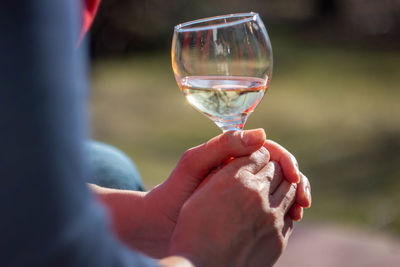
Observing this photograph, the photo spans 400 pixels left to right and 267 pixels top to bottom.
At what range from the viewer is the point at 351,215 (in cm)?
456

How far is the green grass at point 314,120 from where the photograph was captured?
5.09m

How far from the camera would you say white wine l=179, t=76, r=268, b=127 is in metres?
1.53

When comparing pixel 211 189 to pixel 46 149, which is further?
pixel 211 189

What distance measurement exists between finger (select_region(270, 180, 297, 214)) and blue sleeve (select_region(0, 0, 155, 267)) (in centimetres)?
72

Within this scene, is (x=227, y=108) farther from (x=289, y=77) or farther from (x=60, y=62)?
(x=289, y=77)

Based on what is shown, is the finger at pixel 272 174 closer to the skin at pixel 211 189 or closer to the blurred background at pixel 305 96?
the skin at pixel 211 189

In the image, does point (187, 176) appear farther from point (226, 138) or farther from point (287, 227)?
point (287, 227)

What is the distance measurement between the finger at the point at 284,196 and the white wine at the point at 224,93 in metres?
0.23

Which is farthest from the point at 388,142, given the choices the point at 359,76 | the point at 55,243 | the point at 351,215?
the point at 55,243

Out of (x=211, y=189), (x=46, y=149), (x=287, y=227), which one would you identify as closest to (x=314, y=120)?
(x=287, y=227)

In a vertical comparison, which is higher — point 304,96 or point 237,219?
point 237,219

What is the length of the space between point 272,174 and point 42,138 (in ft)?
2.88

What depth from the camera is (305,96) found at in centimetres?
850

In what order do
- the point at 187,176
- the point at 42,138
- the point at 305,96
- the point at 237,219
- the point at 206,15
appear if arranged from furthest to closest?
the point at 206,15 → the point at 305,96 → the point at 187,176 → the point at 237,219 → the point at 42,138
